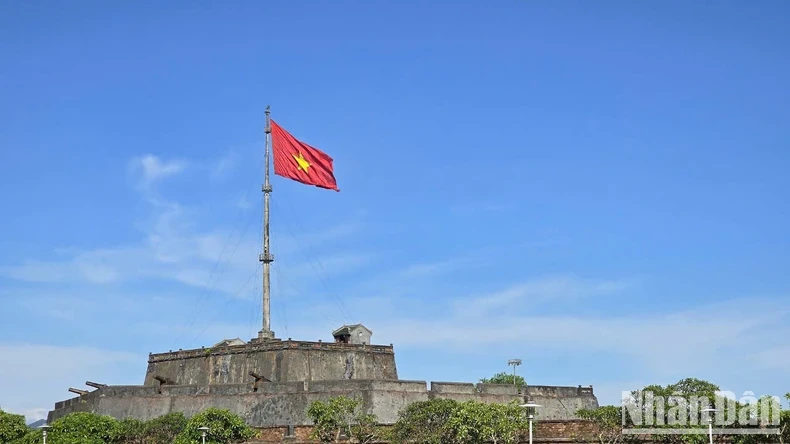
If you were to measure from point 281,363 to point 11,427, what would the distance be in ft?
40.2

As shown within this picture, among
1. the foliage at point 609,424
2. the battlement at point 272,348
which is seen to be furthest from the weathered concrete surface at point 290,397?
the foliage at point 609,424

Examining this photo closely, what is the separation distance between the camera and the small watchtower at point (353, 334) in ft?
168

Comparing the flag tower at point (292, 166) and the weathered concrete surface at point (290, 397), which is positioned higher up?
the flag tower at point (292, 166)

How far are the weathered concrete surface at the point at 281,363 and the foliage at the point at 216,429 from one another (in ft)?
24.5

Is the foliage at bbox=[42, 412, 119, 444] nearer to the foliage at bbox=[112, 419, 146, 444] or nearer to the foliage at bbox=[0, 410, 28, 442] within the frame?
the foliage at bbox=[112, 419, 146, 444]

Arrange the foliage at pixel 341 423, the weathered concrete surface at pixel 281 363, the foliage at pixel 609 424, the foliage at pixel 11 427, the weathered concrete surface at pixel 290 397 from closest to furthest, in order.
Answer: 1. the foliage at pixel 341 423
2. the foliage at pixel 609 424
3. the foliage at pixel 11 427
4. the weathered concrete surface at pixel 290 397
5. the weathered concrete surface at pixel 281 363

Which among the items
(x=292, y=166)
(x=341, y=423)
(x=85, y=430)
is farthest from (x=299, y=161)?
(x=85, y=430)

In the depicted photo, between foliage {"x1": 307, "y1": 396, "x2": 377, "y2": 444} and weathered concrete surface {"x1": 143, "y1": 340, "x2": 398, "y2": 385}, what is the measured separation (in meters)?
7.75

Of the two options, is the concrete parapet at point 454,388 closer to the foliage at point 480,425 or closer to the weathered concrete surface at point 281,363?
the weathered concrete surface at point 281,363

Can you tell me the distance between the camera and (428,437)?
37.7m

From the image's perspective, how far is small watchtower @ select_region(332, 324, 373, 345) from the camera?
51312 millimetres

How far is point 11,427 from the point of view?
4334 centimetres

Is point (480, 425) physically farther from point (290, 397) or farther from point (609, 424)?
point (290, 397)

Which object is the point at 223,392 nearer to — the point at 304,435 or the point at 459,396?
the point at 304,435
